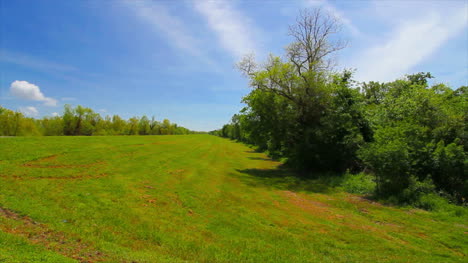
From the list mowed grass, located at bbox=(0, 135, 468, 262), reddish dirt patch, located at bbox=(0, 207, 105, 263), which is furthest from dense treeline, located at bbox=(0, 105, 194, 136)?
reddish dirt patch, located at bbox=(0, 207, 105, 263)

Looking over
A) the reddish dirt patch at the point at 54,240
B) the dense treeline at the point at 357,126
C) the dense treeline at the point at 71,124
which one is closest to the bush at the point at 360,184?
the dense treeline at the point at 357,126

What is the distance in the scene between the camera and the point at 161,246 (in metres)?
6.70

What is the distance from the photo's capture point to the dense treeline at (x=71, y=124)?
210 ft

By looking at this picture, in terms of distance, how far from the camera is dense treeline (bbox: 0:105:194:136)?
210 ft

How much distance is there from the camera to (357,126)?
21.2m

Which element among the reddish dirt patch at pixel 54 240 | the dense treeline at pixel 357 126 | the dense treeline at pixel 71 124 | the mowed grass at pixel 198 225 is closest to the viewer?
the reddish dirt patch at pixel 54 240

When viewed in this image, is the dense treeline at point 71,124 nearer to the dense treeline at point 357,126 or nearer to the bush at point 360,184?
the dense treeline at point 357,126

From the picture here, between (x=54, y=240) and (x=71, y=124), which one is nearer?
(x=54, y=240)

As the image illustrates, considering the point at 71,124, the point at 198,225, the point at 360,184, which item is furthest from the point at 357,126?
the point at 71,124

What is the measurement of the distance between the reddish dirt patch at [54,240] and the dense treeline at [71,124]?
79154mm

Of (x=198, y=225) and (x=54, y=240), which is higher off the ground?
(x=54, y=240)

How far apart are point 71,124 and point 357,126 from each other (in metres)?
89.1

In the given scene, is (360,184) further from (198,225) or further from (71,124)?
(71,124)

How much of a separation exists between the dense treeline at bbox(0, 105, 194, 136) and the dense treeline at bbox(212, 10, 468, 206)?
241 feet
